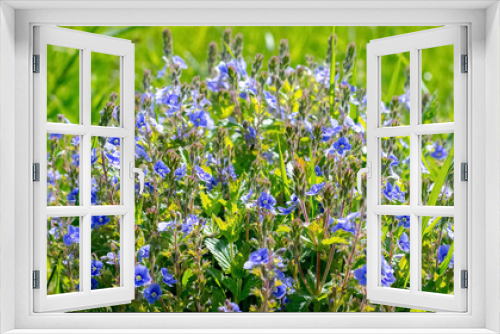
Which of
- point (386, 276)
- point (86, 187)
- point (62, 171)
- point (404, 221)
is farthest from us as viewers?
point (62, 171)

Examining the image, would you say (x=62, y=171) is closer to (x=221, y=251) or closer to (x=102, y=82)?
(x=102, y=82)

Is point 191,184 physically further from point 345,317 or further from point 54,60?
point 54,60

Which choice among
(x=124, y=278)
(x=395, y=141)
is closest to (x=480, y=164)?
(x=395, y=141)

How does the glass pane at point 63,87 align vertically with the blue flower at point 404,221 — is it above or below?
above

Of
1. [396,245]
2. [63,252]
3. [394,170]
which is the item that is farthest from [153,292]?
[394,170]

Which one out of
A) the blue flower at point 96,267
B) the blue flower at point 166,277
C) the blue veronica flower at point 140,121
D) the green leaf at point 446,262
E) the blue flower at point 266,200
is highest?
the blue veronica flower at point 140,121

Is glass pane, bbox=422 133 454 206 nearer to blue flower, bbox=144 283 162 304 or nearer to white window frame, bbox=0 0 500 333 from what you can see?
white window frame, bbox=0 0 500 333

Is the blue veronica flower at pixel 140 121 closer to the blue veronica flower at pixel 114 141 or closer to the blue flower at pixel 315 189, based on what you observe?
the blue veronica flower at pixel 114 141

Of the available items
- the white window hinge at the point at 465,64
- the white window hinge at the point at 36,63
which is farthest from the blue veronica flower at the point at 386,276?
the white window hinge at the point at 36,63
